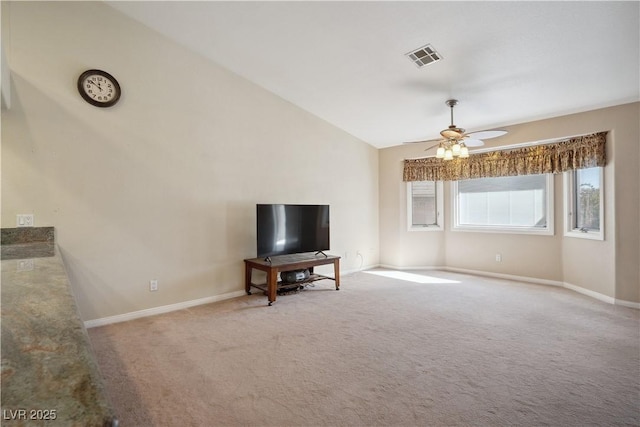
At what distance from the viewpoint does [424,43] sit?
3.18 m

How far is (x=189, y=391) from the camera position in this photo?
83.0 inches

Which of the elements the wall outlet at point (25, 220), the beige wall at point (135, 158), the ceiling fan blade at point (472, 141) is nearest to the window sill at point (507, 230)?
the ceiling fan blade at point (472, 141)

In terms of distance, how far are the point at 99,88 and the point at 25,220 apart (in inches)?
56.3

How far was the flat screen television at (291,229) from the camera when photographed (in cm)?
416

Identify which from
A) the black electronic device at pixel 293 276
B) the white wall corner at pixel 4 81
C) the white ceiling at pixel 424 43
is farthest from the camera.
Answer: the black electronic device at pixel 293 276

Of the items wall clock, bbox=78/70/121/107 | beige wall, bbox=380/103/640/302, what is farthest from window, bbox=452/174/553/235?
wall clock, bbox=78/70/121/107

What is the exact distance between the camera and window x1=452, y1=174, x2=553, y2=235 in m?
5.14

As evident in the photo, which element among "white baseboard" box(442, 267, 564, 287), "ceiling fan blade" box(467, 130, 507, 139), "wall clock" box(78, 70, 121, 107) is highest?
"wall clock" box(78, 70, 121, 107)

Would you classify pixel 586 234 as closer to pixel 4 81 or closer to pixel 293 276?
pixel 293 276

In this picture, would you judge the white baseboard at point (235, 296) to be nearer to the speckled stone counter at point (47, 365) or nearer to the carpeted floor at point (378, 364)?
the carpeted floor at point (378, 364)

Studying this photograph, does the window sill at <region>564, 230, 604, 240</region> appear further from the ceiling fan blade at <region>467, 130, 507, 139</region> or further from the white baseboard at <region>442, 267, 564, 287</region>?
the ceiling fan blade at <region>467, 130, 507, 139</region>

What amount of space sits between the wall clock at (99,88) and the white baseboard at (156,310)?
217 cm

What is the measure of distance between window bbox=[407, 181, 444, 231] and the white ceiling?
175 centimetres

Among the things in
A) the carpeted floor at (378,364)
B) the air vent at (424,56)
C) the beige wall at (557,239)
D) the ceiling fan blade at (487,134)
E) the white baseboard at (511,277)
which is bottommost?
the carpeted floor at (378,364)
